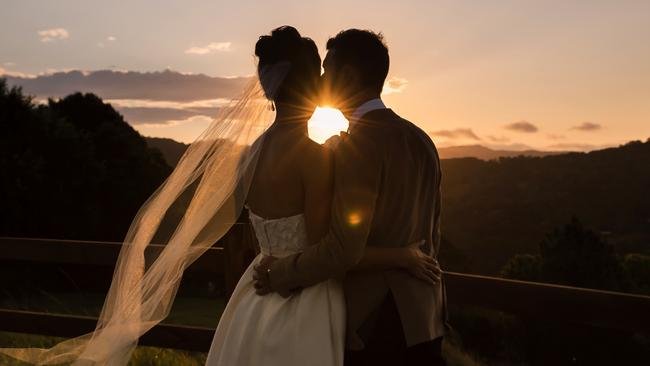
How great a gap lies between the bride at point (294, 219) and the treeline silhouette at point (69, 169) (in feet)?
87.4

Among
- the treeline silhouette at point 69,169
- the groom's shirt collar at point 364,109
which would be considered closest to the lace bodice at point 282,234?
the groom's shirt collar at point 364,109

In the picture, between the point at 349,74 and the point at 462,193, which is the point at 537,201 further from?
the point at 349,74

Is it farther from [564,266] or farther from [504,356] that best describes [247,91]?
[564,266]

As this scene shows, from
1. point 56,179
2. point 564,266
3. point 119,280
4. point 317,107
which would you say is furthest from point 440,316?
point 564,266

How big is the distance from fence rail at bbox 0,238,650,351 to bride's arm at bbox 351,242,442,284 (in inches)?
57.0

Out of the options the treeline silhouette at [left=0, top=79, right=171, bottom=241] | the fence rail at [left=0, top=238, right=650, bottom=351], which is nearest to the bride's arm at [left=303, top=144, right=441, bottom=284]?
the fence rail at [left=0, top=238, right=650, bottom=351]

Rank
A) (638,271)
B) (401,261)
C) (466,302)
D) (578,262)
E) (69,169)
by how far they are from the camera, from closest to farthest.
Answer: (401,261) < (466,302) < (69,169) < (578,262) < (638,271)

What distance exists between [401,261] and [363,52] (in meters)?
0.91

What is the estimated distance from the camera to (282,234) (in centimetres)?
334

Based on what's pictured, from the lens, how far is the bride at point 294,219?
3.18m

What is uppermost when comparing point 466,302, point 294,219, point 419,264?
point 294,219

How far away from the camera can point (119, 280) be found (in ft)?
14.1

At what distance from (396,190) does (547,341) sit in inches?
1186

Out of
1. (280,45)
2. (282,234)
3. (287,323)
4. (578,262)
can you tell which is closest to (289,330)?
(287,323)
